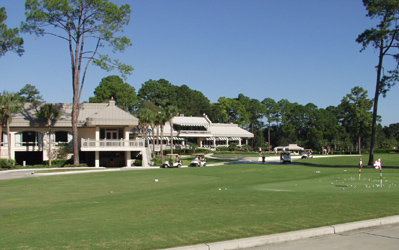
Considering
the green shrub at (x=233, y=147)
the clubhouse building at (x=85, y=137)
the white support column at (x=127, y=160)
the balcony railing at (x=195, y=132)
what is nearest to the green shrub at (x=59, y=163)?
the clubhouse building at (x=85, y=137)

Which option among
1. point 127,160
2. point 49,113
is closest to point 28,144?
point 49,113

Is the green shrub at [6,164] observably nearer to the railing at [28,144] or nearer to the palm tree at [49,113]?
the palm tree at [49,113]

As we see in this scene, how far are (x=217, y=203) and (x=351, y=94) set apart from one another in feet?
291

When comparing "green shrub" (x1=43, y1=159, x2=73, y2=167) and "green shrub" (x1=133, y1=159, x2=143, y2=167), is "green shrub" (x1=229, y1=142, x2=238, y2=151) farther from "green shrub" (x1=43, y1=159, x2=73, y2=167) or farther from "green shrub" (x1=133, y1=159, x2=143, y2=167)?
"green shrub" (x1=43, y1=159, x2=73, y2=167)

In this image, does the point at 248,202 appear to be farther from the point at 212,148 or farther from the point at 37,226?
the point at 212,148

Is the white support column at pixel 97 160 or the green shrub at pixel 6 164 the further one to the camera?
the white support column at pixel 97 160

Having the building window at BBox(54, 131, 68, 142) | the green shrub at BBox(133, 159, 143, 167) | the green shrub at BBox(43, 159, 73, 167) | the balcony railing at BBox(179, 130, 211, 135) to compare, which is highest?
the balcony railing at BBox(179, 130, 211, 135)

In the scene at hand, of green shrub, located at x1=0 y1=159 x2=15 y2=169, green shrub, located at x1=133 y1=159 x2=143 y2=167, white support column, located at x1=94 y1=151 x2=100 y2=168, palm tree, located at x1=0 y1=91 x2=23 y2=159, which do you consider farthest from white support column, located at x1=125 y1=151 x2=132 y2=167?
palm tree, located at x1=0 y1=91 x2=23 y2=159

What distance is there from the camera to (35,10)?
1736 inches

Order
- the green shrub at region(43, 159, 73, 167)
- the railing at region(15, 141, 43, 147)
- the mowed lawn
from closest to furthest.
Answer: the mowed lawn < the green shrub at region(43, 159, 73, 167) < the railing at region(15, 141, 43, 147)

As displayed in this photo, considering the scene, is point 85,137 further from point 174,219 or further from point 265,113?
point 265,113

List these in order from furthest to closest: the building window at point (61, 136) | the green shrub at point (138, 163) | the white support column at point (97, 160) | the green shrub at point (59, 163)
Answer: the building window at point (61, 136) → the green shrub at point (138, 163) → the white support column at point (97, 160) → the green shrub at point (59, 163)

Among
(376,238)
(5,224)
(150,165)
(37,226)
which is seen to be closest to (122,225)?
(37,226)

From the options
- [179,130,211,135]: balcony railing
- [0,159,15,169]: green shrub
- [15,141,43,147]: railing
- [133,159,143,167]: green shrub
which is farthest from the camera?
[179,130,211,135]: balcony railing
